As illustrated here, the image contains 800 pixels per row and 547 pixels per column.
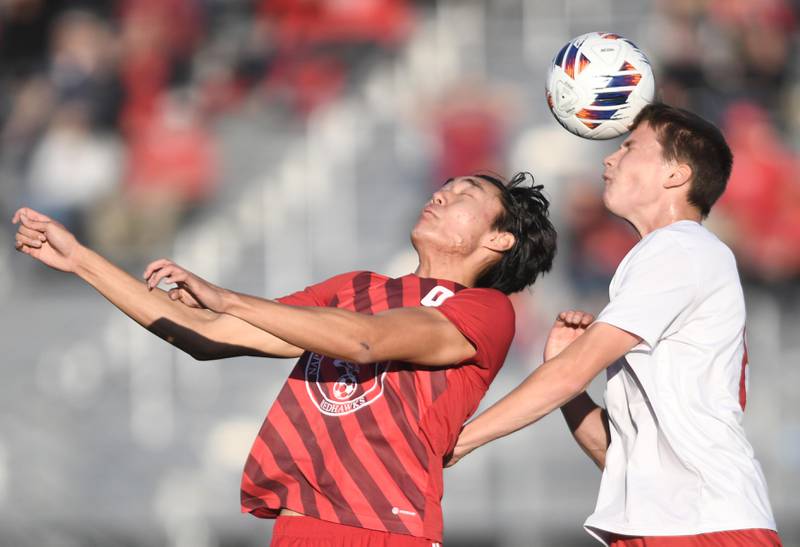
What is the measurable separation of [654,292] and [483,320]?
629 mm

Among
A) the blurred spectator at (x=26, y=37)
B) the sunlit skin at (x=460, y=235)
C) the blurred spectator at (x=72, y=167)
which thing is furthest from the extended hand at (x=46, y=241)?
the blurred spectator at (x=26, y=37)

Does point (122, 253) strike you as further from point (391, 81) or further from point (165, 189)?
point (391, 81)

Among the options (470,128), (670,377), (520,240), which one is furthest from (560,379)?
(470,128)

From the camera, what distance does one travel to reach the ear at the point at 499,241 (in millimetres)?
4074

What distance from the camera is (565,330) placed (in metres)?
3.89

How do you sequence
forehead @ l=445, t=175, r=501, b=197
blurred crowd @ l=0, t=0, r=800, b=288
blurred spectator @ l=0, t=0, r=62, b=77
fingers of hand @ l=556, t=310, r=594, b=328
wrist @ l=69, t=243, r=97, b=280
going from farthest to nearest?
blurred spectator @ l=0, t=0, r=62, b=77
blurred crowd @ l=0, t=0, r=800, b=288
forehead @ l=445, t=175, r=501, b=197
fingers of hand @ l=556, t=310, r=594, b=328
wrist @ l=69, t=243, r=97, b=280

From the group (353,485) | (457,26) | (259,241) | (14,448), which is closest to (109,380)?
(14,448)

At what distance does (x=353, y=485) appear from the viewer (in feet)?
11.9

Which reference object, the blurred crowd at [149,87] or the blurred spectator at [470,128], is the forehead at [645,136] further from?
the blurred crowd at [149,87]

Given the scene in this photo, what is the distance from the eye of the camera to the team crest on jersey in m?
3.68

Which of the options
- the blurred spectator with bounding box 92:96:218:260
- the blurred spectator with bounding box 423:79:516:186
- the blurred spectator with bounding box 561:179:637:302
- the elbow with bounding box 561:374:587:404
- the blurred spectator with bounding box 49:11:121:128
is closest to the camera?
the elbow with bounding box 561:374:587:404

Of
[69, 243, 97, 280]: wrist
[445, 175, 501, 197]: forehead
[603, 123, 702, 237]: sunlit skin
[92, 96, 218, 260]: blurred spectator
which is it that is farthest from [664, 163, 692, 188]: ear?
[92, 96, 218, 260]: blurred spectator

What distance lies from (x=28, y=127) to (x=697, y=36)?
6.26m

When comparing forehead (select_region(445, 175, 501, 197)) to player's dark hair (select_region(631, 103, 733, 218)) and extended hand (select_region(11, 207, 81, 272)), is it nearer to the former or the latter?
player's dark hair (select_region(631, 103, 733, 218))
